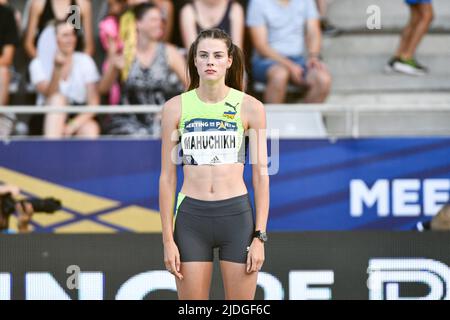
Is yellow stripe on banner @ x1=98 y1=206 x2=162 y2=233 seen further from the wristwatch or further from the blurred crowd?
the wristwatch

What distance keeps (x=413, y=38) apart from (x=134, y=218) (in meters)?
3.16

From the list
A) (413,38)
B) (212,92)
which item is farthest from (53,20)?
(212,92)

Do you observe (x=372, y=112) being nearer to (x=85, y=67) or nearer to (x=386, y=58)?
(x=386, y=58)

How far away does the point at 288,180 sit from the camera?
326 inches

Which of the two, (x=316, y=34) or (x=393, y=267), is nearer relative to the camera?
(x=393, y=267)

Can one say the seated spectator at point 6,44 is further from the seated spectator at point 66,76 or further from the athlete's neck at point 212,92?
the athlete's neck at point 212,92

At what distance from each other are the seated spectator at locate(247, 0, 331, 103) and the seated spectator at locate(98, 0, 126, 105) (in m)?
1.17

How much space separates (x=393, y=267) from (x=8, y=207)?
10.8 ft

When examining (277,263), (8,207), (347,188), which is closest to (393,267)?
(277,263)

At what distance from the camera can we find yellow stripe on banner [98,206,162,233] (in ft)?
27.2

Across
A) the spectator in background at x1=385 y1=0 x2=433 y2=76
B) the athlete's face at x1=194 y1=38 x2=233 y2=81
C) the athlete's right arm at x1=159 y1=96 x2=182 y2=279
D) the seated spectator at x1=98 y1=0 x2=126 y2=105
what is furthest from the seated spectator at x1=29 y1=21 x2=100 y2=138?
the athlete's face at x1=194 y1=38 x2=233 y2=81
